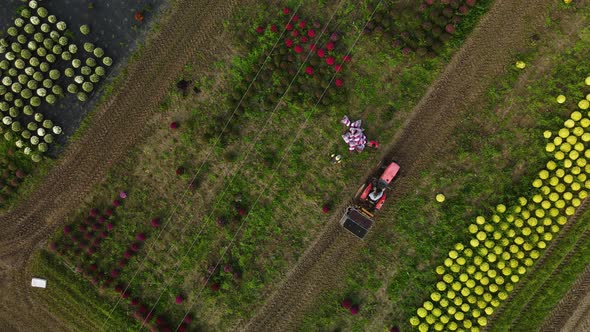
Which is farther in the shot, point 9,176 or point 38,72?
point 9,176

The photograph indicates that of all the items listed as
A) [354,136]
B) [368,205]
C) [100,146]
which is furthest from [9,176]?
[368,205]

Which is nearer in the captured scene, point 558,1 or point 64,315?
point 558,1

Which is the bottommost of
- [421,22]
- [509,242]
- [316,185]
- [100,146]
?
[100,146]

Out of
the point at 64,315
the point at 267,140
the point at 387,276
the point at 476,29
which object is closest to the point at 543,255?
the point at 387,276

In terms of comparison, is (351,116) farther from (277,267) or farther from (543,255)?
(543,255)

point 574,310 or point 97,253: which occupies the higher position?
point 574,310

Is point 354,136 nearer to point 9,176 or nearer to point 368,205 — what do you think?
point 368,205
